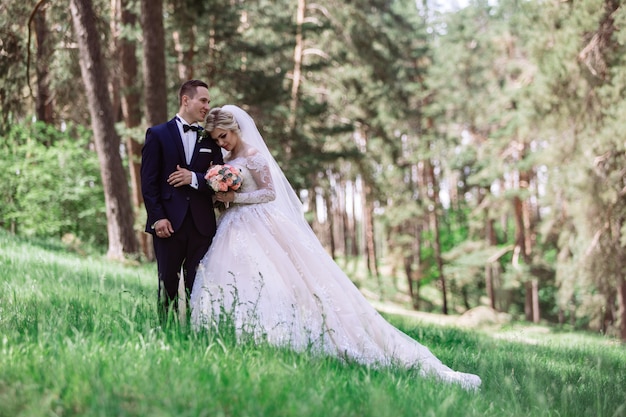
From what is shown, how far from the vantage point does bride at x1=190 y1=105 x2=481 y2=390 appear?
523 cm

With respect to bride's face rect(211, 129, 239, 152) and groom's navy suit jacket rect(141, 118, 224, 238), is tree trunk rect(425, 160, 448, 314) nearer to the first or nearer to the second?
bride's face rect(211, 129, 239, 152)

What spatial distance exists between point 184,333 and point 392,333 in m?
2.26

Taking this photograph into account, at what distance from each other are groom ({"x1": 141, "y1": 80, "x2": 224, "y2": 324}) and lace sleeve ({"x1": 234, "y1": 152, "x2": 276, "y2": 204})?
33 cm

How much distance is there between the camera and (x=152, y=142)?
554cm

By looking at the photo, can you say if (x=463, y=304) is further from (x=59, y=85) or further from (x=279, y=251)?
(x=279, y=251)

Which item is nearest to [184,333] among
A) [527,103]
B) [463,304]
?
[527,103]

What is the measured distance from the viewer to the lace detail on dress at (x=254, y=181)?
5.89 meters

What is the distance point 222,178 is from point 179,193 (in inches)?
16.4

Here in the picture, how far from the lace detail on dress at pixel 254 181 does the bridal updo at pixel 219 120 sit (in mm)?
358

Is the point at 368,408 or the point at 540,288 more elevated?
the point at 368,408

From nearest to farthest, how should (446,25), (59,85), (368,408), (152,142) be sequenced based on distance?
(368,408) → (152,142) → (59,85) → (446,25)

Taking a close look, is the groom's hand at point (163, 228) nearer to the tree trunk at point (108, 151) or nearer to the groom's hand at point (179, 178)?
the groom's hand at point (179, 178)

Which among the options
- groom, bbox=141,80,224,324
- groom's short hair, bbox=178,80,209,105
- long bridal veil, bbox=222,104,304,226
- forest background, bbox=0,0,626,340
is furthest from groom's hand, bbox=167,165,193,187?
forest background, bbox=0,0,626,340

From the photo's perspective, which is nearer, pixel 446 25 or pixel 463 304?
pixel 446 25
